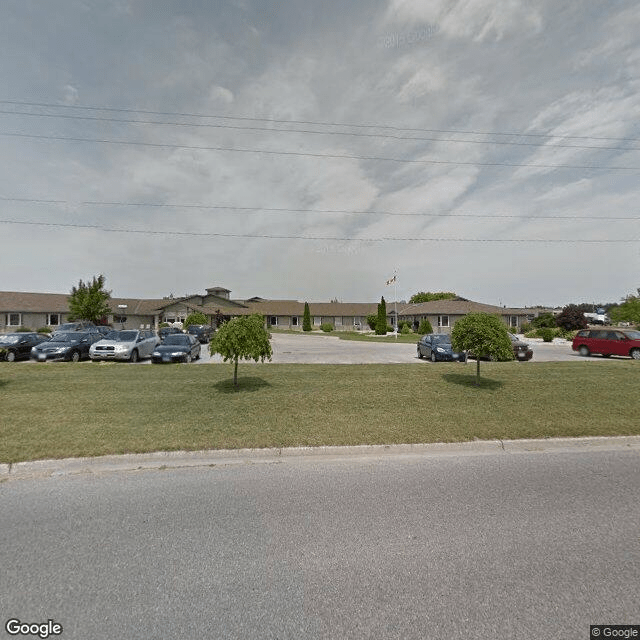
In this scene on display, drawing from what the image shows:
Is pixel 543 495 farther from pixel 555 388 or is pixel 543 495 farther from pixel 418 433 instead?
pixel 555 388

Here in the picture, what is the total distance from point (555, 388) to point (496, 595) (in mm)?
8621

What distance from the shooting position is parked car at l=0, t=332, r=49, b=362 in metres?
16.8

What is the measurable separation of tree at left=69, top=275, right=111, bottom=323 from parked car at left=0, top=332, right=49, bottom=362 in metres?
20.6

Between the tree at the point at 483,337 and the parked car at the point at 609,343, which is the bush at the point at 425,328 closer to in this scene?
the parked car at the point at 609,343

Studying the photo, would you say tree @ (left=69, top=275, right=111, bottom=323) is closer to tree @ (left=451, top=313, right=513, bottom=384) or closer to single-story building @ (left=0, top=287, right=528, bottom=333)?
single-story building @ (left=0, top=287, right=528, bottom=333)

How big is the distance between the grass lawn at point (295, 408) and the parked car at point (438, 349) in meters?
4.97

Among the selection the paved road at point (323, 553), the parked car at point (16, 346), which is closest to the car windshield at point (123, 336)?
the parked car at point (16, 346)

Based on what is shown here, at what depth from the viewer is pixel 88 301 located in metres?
36.7

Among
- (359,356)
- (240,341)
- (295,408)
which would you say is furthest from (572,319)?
(240,341)

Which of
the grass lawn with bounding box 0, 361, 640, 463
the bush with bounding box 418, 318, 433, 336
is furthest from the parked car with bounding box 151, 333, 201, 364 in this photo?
the bush with bounding box 418, 318, 433, 336

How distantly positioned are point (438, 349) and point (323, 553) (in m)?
15.6

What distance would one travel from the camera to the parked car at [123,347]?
54.2 feet

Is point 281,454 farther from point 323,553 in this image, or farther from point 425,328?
point 425,328

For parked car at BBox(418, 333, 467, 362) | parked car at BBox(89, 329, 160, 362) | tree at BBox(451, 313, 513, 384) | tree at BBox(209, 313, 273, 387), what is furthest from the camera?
parked car at BBox(418, 333, 467, 362)
